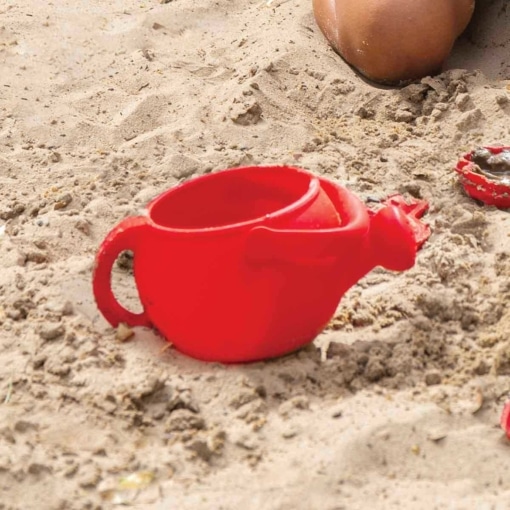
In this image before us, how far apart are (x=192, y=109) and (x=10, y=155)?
0.59 metres

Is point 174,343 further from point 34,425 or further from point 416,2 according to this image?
point 416,2

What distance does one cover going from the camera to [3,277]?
6.28ft

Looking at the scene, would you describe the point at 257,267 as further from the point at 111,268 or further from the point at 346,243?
the point at 111,268

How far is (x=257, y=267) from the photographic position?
5.13ft

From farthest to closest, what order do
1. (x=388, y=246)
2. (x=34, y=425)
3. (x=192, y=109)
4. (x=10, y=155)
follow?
1. (x=192, y=109)
2. (x=10, y=155)
3. (x=388, y=246)
4. (x=34, y=425)

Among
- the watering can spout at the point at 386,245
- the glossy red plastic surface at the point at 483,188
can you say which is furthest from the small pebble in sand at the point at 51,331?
the glossy red plastic surface at the point at 483,188

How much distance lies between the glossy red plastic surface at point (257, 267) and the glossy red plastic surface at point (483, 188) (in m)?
0.67

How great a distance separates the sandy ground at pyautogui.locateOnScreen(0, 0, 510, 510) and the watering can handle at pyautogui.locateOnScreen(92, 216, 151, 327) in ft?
0.13

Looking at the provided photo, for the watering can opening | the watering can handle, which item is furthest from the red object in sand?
the watering can handle

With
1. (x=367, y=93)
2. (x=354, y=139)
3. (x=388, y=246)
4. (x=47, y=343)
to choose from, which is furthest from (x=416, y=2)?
(x=47, y=343)

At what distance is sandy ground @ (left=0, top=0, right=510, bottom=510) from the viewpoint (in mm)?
1380

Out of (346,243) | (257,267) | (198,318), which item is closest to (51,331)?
(198,318)

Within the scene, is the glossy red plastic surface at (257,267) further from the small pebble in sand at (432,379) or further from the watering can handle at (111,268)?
the small pebble in sand at (432,379)

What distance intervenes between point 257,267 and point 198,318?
15cm
